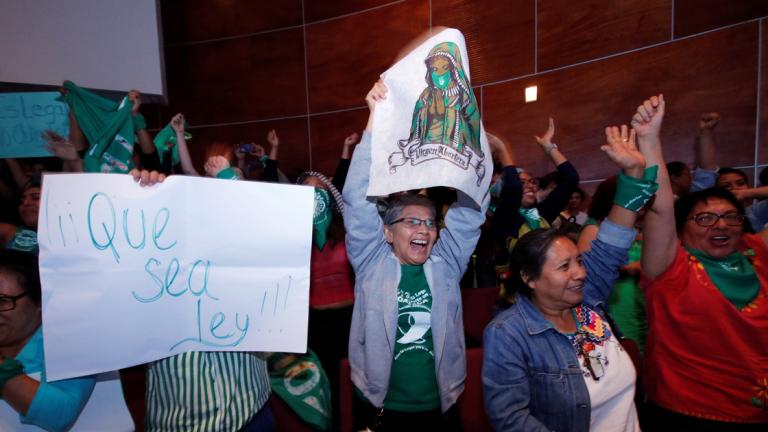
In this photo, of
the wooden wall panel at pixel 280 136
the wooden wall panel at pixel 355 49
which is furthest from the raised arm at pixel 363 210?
the wooden wall panel at pixel 280 136

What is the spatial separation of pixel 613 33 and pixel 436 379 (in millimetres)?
3961

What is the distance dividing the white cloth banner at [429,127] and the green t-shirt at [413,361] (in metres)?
0.48

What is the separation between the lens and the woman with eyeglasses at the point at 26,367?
4.02 feet

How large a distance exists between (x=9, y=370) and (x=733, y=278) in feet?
8.42

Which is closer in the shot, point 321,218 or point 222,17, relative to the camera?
point 321,218

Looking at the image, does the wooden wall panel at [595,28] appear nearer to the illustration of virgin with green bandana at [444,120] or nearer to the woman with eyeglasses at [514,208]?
the woman with eyeglasses at [514,208]

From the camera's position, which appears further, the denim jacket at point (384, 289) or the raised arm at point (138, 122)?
the raised arm at point (138, 122)

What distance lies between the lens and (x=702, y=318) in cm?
172

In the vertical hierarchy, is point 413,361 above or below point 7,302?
below

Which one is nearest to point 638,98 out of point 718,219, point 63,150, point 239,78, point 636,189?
point 718,219

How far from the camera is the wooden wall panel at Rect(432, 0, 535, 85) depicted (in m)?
4.67

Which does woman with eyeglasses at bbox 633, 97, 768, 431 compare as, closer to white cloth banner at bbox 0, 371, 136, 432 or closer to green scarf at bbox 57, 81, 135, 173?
white cloth banner at bbox 0, 371, 136, 432

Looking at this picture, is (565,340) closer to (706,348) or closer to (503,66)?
(706,348)

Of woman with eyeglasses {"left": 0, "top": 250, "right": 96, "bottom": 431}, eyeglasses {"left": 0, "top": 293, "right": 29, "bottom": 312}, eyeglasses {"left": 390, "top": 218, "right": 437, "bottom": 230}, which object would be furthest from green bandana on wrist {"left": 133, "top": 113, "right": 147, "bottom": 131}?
eyeglasses {"left": 390, "top": 218, "right": 437, "bottom": 230}
